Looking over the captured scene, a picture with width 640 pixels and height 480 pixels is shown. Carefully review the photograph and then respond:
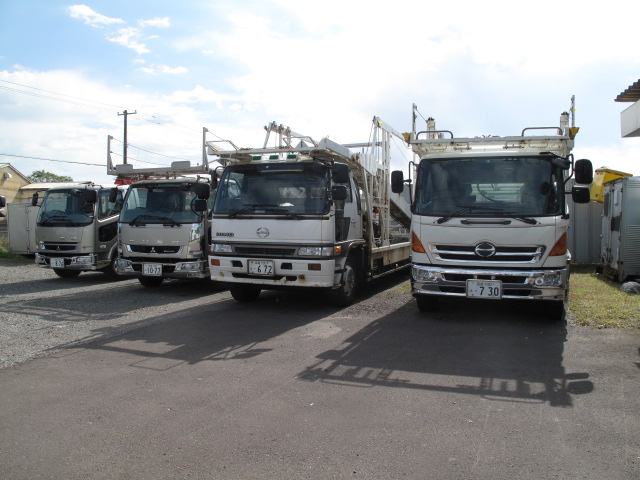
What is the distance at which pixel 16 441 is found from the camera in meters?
3.85

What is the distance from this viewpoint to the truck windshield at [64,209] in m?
12.3

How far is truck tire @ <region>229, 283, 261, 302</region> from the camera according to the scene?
31.2 feet

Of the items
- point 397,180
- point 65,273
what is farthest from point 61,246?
point 397,180

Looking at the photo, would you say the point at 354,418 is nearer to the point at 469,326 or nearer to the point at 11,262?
the point at 469,326

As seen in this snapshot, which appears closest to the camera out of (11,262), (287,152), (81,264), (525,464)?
(525,464)

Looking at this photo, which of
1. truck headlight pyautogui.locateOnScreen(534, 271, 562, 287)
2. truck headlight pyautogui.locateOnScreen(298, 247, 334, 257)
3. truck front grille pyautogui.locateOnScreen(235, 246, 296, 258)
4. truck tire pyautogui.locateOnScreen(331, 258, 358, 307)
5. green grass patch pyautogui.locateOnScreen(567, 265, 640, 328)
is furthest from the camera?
truck tire pyautogui.locateOnScreen(331, 258, 358, 307)

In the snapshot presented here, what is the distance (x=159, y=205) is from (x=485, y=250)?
6700 millimetres

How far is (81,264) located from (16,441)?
9.07 metres

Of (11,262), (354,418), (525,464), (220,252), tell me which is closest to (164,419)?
(354,418)

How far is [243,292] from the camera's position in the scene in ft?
31.6

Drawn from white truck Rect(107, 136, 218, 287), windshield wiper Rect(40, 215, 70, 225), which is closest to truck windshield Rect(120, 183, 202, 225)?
white truck Rect(107, 136, 218, 287)

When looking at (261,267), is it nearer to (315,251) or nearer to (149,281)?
(315,251)

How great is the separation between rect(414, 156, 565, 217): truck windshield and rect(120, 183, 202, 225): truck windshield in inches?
200

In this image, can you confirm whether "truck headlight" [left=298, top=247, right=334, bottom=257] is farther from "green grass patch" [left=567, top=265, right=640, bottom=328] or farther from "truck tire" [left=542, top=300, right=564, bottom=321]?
"green grass patch" [left=567, top=265, right=640, bottom=328]
